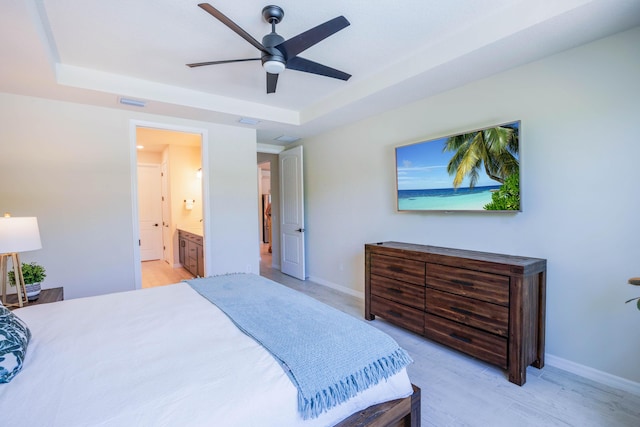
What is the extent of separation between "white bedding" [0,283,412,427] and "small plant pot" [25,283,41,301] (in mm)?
917

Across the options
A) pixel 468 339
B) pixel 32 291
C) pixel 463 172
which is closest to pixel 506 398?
pixel 468 339

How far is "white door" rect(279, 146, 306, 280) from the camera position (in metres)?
4.92

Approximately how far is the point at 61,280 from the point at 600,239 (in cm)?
472

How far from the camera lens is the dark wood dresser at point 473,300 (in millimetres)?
2139

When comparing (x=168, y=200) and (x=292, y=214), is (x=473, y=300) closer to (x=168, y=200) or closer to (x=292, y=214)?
(x=292, y=214)

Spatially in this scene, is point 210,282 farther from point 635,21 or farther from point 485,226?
point 635,21

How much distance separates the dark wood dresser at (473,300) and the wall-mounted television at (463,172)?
0.46 metres

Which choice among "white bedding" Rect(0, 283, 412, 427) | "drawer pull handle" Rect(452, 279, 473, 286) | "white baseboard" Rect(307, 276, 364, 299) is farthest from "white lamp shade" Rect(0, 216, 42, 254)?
"white baseboard" Rect(307, 276, 364, 299)

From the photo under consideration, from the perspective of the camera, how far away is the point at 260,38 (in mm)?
2357

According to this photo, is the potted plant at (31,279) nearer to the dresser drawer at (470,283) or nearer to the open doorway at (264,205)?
the dresser drawer at (470,283)

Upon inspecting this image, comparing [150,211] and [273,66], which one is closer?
[273,66]

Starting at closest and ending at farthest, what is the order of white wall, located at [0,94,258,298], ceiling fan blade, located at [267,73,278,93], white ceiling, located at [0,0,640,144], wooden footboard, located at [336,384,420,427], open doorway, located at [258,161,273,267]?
wooden footboard, located at [336,384,420,427] → white ceiling, located at [0,0,640,144] → ceiling fan blade, located at [267,73,278,93] → white wall, located at [0,94,258,298] → open doorway, located at [258,161,273,267]

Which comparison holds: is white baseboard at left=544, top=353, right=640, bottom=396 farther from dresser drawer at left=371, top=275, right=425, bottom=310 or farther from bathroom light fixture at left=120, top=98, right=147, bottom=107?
bathroom light fixture at left=120, top=98, right=147, bottom=107

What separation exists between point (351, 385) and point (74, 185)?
3.45m
